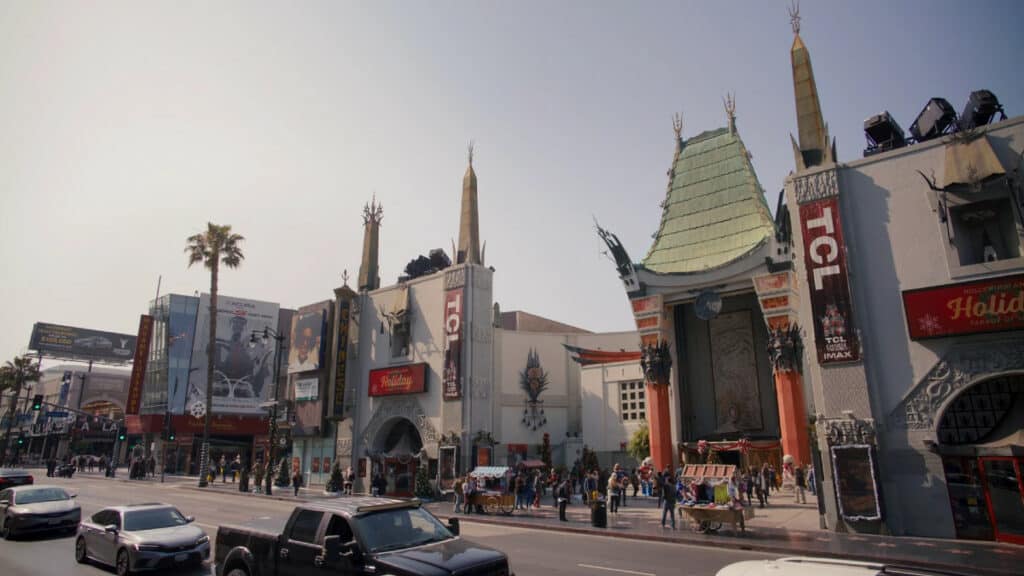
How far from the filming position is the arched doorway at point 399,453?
112 ft

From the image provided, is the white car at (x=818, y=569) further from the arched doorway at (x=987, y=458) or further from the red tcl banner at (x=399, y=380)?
the red tcl banner at (x=399, y=380)

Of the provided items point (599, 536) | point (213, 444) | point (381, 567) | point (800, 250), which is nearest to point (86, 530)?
point (381, 567)

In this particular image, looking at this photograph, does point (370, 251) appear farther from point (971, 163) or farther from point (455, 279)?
point (971, 163)

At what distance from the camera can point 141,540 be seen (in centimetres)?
1120

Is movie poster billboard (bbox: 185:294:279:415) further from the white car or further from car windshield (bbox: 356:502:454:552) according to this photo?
the white car

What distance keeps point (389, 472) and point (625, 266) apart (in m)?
20.8

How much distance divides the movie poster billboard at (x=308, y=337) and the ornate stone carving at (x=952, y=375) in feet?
111

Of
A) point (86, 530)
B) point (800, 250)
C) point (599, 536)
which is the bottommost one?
point (599, 536)

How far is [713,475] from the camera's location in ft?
65.0

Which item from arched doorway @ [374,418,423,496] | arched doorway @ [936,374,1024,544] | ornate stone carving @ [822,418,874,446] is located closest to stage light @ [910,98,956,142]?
arched doorway @ [936,374,1024,544]

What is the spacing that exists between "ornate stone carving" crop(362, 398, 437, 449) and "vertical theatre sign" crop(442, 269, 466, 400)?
2.55 m

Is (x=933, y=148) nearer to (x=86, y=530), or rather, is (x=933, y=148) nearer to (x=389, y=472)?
(x=86, y=530)

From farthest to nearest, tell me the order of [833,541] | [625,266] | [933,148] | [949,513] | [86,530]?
[625,266] < [933,148] < [949,513] < [833,541] < [86,530]

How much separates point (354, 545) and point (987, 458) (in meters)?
18.7
